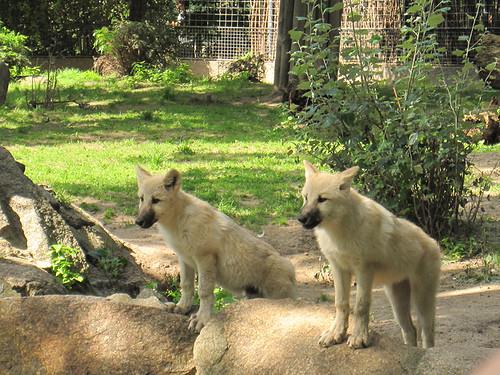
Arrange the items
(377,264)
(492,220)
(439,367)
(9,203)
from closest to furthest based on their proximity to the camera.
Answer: (439,367), (377,264), (9,203), (492,220)

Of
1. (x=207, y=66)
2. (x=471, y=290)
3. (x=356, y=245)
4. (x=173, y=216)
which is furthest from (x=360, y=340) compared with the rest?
(x=207, y=66)

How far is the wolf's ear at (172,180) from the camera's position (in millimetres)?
6242

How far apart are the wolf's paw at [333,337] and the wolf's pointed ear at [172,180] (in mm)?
1598

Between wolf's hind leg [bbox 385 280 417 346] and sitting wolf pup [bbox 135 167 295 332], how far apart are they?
73 cm

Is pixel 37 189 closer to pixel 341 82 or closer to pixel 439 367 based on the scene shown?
pixel 341 82

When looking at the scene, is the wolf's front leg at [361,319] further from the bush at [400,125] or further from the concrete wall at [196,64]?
the concrete wall at [196,64]

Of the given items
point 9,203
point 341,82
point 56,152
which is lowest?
point 56,152

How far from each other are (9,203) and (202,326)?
327 centimetres

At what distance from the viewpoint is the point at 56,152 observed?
15469 mm

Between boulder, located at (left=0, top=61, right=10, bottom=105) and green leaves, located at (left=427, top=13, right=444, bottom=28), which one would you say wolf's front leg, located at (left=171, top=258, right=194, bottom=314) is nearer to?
green leaves, located at (left=427, top=13, right=444, bottom=28)

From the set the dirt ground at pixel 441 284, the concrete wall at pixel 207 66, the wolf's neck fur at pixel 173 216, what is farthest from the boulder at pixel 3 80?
the wolf's neck fur at pixel 173 216

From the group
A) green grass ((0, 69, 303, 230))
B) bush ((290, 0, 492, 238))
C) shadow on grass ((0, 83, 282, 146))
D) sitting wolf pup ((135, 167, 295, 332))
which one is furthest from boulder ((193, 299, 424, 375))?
shadow on grass ((0, 83, 282, 146))

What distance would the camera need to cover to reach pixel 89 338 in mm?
6035

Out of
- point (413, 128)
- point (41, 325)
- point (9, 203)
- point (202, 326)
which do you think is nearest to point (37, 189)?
point (9, 203)
